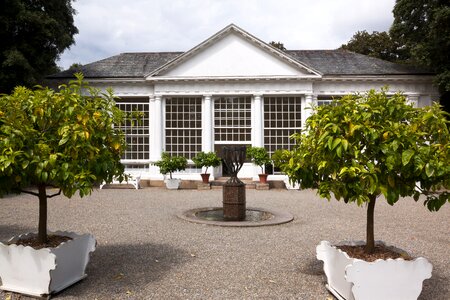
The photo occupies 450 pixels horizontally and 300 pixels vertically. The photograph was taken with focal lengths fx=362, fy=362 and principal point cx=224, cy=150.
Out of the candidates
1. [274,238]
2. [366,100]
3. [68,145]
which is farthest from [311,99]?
[68,145]

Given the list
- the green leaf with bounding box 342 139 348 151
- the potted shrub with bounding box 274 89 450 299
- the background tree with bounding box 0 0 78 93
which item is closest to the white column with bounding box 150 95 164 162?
the background tree with bounding box 0 0 78 93

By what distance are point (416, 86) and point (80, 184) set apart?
71.6 ft

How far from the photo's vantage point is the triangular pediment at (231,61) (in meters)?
20.9

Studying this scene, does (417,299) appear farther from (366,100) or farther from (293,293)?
(366,100)

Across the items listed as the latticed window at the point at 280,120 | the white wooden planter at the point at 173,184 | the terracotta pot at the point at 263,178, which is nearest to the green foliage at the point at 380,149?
the terracotta pot at the point at 263,178

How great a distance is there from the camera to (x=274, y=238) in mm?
7867

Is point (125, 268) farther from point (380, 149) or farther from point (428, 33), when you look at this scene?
point (428, 33)

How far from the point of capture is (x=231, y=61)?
21234 mm

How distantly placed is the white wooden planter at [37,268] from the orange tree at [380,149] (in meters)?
3.43

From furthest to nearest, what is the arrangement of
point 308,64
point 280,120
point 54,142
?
point 308,64 < point 280,120 < point 54,142

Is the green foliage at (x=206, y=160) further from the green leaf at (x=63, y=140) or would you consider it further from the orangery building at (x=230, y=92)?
the green leaf at (x=63, y=140)

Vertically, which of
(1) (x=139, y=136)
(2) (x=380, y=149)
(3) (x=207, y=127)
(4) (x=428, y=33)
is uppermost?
(4) (x=428, y=33)

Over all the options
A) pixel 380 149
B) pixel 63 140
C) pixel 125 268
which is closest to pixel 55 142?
pixel 63 140

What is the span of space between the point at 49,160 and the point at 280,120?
18105 millimetres
